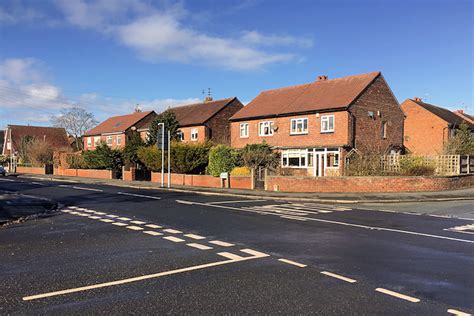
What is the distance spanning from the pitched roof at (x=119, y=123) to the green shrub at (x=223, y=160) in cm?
3052

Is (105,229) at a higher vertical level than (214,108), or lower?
lower

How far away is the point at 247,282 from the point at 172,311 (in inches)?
57.1

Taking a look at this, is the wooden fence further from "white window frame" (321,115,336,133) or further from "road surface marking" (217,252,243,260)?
"road surface marking" (217,252,243,260)

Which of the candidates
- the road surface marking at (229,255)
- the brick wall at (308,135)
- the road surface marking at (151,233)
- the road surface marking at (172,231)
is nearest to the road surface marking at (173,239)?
the road surface marking at (151,233)

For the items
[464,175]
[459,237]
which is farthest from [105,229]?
[464,175]

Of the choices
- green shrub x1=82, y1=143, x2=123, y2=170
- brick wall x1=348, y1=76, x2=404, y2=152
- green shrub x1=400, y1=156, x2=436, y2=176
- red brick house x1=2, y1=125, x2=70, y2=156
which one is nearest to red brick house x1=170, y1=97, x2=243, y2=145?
green shrub x1=82, y1=143, x2=123, y2=170

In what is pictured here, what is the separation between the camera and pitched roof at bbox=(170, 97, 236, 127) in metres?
45.1

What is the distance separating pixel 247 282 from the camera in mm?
5875

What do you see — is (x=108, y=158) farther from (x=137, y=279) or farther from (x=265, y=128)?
(x=137, y=279)

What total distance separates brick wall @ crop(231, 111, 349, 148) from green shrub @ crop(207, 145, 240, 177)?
762cm

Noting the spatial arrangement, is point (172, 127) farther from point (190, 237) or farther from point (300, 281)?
point (300, 281)

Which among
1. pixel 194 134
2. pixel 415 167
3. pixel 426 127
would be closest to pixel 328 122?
pixel 415 167

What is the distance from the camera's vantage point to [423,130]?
149ft

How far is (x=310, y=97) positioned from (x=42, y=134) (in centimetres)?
6506
